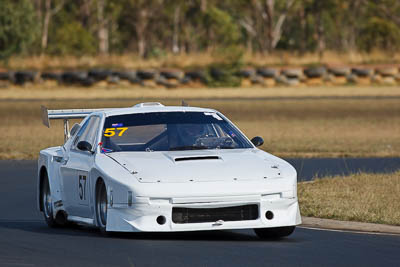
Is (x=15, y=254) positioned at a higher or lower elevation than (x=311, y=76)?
higher

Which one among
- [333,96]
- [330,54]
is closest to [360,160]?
[333,96]

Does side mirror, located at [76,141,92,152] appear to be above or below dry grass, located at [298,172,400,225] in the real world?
above

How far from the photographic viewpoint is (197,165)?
36.3 feet

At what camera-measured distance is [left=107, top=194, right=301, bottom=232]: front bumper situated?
419 inches

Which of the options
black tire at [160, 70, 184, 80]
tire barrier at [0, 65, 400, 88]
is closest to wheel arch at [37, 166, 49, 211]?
tire barrier at [0, 65, 400, 88]

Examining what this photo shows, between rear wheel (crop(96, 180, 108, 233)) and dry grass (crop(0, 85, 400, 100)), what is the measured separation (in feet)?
104

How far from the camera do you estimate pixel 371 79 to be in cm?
4906

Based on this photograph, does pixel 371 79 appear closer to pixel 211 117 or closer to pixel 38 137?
pixel 38 137

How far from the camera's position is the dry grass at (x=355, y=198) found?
13.1m

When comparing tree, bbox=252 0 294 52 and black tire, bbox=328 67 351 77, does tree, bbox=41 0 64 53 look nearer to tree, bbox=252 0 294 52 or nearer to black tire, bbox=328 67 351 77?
tree, bbox=252 0 294 52

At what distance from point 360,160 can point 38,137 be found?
1040 centimetres

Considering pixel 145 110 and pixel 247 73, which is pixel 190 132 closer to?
pixel 145 110

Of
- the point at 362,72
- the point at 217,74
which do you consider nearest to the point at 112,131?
the point at 217,74

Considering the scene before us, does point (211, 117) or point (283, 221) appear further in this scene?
point (211, 117)
